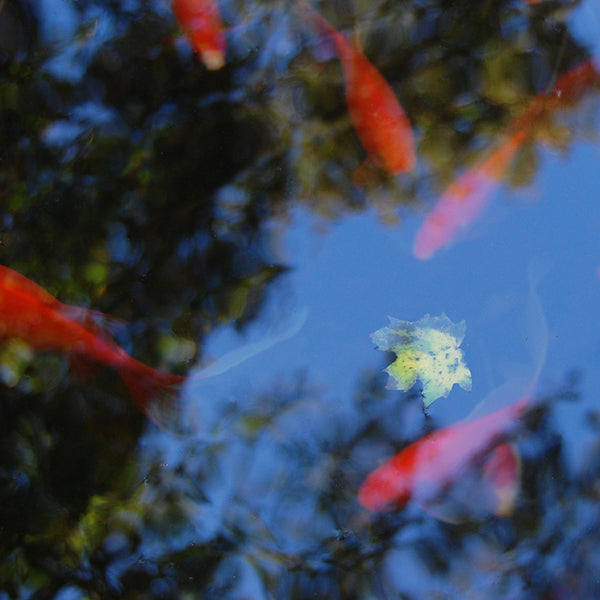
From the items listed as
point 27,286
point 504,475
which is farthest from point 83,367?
point 504,475

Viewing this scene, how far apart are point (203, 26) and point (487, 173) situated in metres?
0.92

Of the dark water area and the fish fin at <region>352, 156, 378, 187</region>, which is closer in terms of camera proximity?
the dark water area

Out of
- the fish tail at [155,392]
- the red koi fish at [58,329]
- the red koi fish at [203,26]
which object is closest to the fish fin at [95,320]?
the red koi fish at [58,329]

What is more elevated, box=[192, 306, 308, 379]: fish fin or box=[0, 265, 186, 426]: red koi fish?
box=[0, 265, 186, 426]: red koi fish

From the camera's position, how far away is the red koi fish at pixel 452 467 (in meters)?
1.76

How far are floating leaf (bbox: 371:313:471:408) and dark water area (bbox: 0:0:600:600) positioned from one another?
0.08 feet

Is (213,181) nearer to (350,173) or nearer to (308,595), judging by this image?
(350,173)

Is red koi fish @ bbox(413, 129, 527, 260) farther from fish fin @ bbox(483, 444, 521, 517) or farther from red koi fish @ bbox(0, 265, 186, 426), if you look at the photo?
red koi fish @ bbox(0, 265, 186, 426)

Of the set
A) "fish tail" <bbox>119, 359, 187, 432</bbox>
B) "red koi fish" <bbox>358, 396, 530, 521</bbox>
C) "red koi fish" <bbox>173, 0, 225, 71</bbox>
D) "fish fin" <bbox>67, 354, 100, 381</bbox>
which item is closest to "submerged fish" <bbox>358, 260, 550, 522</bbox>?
"red koi fish" <bbox>358, 396, 530, 521</bbox>

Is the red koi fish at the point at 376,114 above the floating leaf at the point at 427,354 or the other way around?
above

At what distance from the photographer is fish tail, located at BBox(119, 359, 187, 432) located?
1.84 metres

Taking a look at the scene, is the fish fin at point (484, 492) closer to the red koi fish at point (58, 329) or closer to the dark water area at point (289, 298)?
the dark water area at point (289, 298)

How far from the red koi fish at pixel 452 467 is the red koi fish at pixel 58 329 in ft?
2.00

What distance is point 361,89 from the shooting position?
6.44 feet
